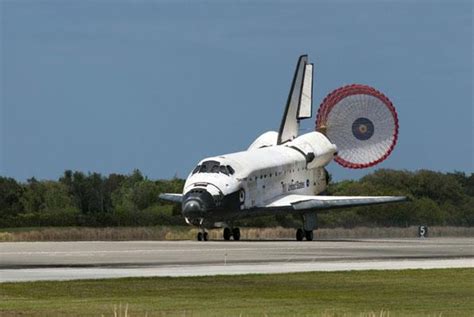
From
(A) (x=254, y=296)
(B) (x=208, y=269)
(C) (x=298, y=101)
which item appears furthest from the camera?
(C) (x=298, y=101)

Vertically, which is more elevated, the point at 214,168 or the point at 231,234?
the point at 214,168

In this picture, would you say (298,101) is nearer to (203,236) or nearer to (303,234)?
(303,234)

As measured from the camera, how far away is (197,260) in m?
40.4

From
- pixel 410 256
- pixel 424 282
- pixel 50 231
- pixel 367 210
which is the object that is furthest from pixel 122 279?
pixel 367 210

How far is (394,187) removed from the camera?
105500mm

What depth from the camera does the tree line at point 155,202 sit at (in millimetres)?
81625

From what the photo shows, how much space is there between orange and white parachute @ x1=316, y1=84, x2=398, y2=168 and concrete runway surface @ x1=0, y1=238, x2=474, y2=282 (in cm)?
2221

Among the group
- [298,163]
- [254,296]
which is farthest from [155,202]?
[254,296]

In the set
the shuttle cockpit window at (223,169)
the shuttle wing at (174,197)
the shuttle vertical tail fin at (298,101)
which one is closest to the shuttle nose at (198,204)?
the shuttle cockpit window at (223,169)


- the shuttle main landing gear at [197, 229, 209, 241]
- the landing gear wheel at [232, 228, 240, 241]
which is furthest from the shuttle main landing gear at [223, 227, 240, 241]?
the shuttle main landing gear at [197, 229, 209, 241]

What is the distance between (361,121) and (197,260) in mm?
34567

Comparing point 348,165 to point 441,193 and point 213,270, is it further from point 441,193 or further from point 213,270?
point 213,270

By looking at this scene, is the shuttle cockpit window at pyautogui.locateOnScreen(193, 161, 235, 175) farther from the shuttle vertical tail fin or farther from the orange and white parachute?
the orange and white parachute

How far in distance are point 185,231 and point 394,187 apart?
36525 millimetres
